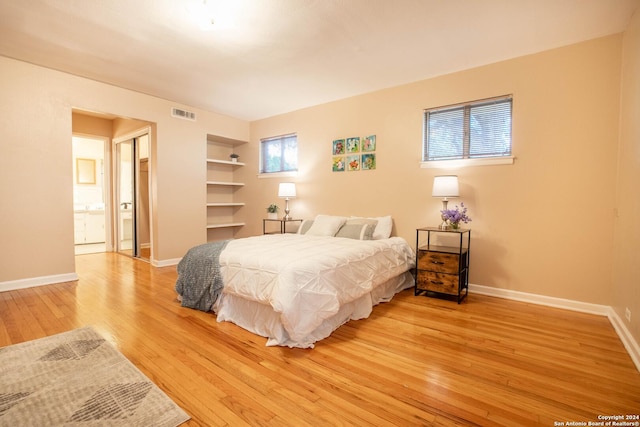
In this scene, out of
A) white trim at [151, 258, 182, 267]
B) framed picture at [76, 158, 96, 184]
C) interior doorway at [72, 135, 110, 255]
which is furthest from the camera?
framed picture at [76, 158, 96, 184]

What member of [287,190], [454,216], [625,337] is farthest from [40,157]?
[625,337]

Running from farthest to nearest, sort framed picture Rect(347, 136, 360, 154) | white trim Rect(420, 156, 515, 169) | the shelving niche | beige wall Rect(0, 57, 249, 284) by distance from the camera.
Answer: the shelving niche → framed picture Rect(347, 136, 360, 154) → beige wall Rect(0, 57, 249, 284) → white trim Rect(420, 156, 515, 169)

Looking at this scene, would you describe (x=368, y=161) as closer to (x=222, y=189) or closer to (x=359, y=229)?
(x=359, y=229)

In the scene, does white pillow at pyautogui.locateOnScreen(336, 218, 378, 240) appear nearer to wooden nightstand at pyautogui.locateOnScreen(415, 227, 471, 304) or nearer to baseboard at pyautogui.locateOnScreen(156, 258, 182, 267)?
wooden nightstand at pyautogui.locateOnScreen(415, 227, 471, 304)

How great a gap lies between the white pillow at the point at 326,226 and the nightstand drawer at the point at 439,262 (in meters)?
1.16

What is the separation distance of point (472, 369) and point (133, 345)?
2.42m

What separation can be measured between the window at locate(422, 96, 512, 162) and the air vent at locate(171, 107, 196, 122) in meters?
3.84

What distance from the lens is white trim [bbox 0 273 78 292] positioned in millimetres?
3494

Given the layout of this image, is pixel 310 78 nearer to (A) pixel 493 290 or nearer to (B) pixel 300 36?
(B) pixel 300 36

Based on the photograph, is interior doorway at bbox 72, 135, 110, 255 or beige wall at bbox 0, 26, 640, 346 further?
interior doorway at bbox 72, 135, 110, 255

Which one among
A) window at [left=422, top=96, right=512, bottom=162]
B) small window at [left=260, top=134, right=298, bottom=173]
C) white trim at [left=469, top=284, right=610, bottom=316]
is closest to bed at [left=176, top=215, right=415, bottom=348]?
white trim at [left=469, top=284, right=610, bottom=316]

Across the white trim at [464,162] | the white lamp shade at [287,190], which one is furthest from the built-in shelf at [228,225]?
the white trim at [464,162]

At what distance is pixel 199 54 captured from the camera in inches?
128

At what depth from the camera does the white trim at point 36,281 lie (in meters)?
3.49
